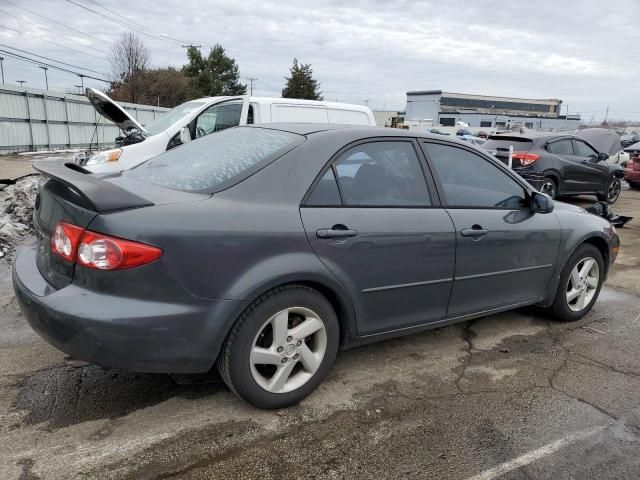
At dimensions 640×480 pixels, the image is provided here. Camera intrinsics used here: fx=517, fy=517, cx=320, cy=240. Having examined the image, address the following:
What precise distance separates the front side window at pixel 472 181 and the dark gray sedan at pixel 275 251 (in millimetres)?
11

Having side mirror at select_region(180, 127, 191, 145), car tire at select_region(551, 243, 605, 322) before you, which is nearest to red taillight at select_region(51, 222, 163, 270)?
car tire at select_region(551, 243, 605, 322)

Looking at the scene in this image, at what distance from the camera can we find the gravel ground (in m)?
2.42

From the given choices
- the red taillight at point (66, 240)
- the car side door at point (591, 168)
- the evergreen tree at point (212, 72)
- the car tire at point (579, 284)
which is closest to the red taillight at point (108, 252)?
the red taillight at point (66, 240)

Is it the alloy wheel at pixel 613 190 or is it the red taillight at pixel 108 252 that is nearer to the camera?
the red taillight at pixel 108 252

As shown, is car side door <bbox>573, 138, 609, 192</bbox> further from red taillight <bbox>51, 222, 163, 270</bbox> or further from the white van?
red taillight <bbox>51, 222, 163, 270</bbox>

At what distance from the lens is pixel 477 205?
11.9 ft

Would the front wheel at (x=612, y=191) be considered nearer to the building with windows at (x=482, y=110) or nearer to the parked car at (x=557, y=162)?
the parked car at (x=557, y=162)

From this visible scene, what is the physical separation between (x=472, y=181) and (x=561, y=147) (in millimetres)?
8991

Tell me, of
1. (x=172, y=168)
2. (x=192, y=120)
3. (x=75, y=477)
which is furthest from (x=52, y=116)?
(x=75, y=477)

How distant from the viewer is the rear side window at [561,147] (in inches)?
445

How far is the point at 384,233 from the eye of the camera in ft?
9.93

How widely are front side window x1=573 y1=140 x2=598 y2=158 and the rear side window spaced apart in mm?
276

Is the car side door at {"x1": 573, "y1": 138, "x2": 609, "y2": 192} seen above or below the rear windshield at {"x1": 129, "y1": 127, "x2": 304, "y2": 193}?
below

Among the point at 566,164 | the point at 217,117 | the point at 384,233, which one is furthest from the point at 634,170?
the point at 384,233
